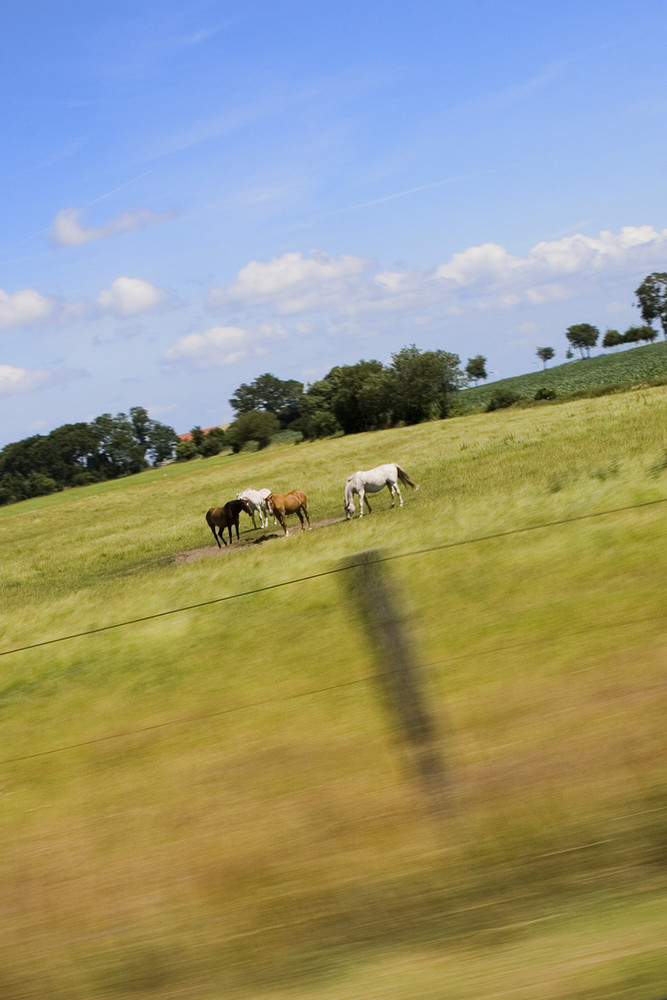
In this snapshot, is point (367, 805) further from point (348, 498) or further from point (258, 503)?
point (258, 503)

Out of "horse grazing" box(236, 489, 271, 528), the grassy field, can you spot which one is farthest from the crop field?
the grassy field

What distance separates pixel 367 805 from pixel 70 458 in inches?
5674

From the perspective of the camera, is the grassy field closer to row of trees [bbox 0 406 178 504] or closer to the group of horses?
the group of horses

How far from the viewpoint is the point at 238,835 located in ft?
16.4

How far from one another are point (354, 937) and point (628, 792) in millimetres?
1484

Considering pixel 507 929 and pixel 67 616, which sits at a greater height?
pixel 67 616

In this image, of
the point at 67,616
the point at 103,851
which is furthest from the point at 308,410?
the point at 103,851

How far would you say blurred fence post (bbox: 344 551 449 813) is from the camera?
4.93 meters

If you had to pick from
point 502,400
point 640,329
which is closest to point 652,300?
point 640,329

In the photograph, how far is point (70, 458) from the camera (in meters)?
143

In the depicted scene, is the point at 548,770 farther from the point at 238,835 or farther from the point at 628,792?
the point at 238,835

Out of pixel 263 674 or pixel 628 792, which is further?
pixel 263 674

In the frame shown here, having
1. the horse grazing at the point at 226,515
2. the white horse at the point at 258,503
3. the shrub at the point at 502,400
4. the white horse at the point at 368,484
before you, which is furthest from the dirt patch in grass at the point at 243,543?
the shrub at the point at 502,400

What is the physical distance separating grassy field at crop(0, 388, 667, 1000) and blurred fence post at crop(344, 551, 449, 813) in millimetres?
55
